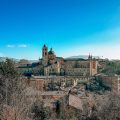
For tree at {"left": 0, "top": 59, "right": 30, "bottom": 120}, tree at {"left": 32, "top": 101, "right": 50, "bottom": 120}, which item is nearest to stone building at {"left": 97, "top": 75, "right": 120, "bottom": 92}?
tree at {"left": 0, "top": 59, "right": 30, "bottom": 120}

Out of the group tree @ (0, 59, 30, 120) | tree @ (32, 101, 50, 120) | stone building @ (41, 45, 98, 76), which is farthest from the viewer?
stone building @ (41, 45, 98, 76)

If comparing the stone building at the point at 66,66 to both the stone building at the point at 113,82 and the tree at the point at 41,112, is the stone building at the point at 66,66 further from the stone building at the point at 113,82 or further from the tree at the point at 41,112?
the tree at the point at 41,112

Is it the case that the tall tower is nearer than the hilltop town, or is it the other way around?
the hilltop town

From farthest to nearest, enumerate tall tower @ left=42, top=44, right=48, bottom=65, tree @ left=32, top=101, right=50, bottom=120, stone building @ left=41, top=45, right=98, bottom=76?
1. tall tower @ left=42, top=44, right=48, bottom=65
2. stone building @ left=41, top=45, right=98, bottom=76
3. tree @ left=32, top=101, right=50, bottom=120

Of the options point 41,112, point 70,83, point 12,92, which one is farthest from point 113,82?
point 12,92

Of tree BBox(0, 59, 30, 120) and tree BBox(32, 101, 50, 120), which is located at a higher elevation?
tree BBox(0, 59, 30, 120)

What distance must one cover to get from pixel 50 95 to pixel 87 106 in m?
7.27

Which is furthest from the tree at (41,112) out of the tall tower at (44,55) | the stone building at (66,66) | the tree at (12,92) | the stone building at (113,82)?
the tall tower at (44,55)

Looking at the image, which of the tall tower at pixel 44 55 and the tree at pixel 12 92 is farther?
the tall tower at pixel 44 55

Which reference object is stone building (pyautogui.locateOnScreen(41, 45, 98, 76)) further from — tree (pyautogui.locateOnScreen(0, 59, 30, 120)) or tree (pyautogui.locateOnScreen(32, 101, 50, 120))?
tree (pyautogui.locateOnScreen(32, 101, 50, 120))

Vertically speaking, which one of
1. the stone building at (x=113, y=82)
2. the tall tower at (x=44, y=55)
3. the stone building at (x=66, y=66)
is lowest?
the stone building at (x=113, y=82)

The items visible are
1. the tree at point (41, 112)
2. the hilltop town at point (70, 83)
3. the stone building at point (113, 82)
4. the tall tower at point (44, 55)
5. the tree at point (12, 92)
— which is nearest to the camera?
the tree at point (12, 92)

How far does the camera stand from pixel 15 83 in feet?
91.8

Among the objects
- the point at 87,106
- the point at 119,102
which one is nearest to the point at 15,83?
the point at 87,106
